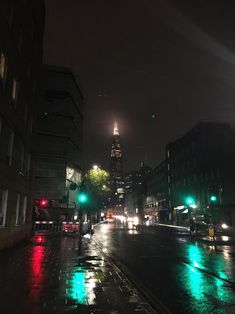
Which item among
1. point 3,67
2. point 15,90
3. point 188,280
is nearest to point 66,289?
point 188,280

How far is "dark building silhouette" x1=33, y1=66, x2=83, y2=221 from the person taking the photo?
4997cm

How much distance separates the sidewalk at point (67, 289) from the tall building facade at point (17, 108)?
6.23 m

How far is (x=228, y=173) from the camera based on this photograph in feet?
197

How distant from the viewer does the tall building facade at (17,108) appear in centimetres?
1705

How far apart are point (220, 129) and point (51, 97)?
3914 cm

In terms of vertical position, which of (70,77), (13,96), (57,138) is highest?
(70,77)

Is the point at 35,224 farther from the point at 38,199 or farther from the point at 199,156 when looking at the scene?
the point at 199,156

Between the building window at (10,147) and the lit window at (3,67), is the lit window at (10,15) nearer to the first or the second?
the lit window at (3,67)

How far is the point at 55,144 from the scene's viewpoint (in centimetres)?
5147

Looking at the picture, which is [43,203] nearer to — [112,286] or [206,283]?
[112,286]

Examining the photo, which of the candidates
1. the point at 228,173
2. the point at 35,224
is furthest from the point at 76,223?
the point at 228,173

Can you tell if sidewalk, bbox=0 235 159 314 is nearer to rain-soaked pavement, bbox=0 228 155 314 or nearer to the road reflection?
rain-soaked pavement, bbox=0 228 155 314

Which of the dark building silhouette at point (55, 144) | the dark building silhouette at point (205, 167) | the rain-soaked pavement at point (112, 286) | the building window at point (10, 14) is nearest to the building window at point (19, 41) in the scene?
the building window at point (10, 14)

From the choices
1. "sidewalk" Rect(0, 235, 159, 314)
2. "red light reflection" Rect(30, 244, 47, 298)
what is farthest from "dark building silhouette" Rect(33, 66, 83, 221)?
"sidewalk" Rect(0, 235, 159, 314)
